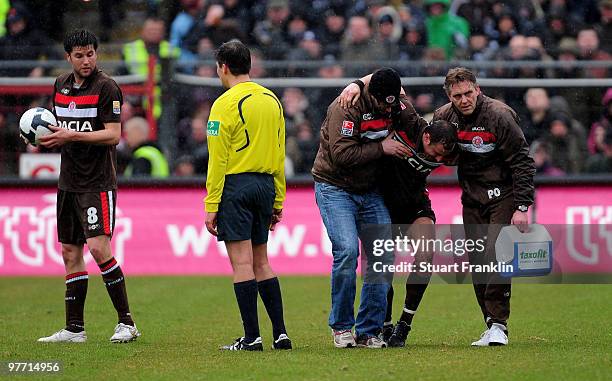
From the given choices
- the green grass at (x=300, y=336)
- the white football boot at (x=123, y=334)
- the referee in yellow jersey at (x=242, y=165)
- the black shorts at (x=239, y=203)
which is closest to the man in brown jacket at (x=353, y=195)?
the green grass at (x=300, y=336)

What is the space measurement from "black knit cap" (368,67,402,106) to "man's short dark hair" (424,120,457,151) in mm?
377

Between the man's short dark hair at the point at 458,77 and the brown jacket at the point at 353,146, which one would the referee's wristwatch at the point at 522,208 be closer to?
the man's short dark hair at the point at 458,77

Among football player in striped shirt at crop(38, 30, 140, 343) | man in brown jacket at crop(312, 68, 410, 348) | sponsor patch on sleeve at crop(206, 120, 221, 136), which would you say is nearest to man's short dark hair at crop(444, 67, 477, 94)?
man in brown jacket at crop(312, 68, 410, 348)

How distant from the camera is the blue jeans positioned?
8.83 m

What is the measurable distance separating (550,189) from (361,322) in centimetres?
711

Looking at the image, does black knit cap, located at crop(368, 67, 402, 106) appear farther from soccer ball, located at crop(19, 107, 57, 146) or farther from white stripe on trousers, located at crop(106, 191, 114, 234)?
soccer ball, located at crop(19, 107, 57, 146)

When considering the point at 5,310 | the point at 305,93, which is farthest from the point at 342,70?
the point at 5,310

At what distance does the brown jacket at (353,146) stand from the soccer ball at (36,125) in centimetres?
217

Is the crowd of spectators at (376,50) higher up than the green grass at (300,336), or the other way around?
the crowd of spectators at (376,50)

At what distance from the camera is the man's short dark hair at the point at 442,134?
28.5 ft

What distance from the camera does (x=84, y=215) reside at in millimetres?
9375

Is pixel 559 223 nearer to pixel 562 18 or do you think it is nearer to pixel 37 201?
pixel 562 18

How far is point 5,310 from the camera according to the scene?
473 inches

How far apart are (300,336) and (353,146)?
6.26 ft
